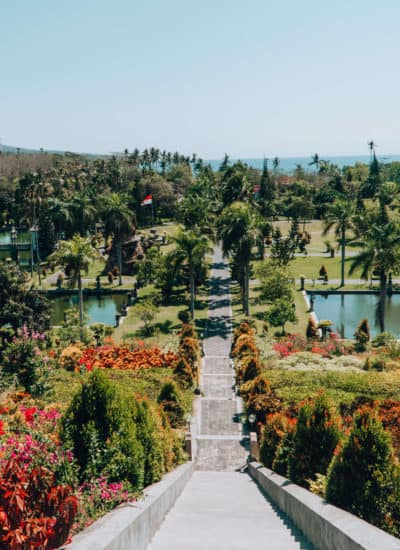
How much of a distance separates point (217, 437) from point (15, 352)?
948cm

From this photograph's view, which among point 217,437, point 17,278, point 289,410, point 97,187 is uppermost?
point 97,187

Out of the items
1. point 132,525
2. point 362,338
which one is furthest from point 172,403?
point 362,338

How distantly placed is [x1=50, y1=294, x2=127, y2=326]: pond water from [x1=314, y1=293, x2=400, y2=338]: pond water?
17.3 m

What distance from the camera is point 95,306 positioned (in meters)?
50.5

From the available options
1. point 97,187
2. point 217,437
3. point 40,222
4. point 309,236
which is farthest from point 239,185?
point 97,187

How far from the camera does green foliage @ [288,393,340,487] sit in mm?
13164

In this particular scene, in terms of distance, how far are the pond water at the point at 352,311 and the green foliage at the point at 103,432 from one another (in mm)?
30699

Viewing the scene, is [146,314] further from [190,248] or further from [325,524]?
[325,524]

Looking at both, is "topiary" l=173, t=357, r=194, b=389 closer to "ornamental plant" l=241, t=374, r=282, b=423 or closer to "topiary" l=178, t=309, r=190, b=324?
"ornamental plant" l=241, t=374, r=282, b=423

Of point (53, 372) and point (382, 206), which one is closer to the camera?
point (53, 372)

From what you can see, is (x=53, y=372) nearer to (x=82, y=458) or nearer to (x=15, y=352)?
(x=15, y=352)

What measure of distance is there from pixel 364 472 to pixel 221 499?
17.5ft

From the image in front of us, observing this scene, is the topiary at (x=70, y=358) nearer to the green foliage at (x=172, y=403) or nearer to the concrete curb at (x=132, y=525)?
the green foliage at (x=172, y=403)

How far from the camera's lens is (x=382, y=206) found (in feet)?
257
